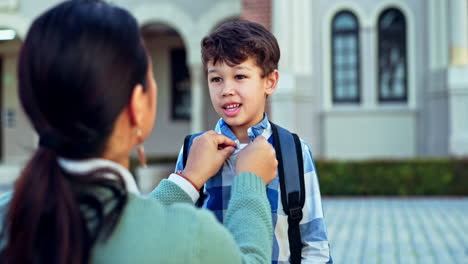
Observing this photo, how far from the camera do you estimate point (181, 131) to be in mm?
15250

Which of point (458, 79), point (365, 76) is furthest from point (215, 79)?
point (365, 76)

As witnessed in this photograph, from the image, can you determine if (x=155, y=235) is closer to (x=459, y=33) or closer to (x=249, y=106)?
(x=249, y=106)

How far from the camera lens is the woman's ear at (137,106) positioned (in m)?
1.08

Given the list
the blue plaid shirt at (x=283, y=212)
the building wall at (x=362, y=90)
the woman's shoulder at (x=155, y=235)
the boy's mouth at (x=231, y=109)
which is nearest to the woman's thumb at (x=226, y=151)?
the blue plaid shirt at (x=283, y=212)

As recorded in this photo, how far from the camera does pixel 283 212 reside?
5.72ft

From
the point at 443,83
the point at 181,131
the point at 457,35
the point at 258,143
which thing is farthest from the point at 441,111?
the point at 258,143

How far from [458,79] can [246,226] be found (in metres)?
10.6

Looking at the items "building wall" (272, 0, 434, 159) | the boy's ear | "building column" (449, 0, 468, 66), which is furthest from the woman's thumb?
"building column" (449, 0, 468, 66)

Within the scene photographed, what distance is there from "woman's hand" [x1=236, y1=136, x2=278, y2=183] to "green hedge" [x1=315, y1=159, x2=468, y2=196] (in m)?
8.99

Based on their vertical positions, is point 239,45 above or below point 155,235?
above

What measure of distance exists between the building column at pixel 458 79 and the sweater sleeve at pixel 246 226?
1035 cm

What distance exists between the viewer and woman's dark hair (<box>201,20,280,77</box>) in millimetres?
1809

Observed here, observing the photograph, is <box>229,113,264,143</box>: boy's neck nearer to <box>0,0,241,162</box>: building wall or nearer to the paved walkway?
the paved walkway

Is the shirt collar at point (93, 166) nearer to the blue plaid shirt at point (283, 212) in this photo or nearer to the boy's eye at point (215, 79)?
the blue plaid shirt at point (283, 212)
